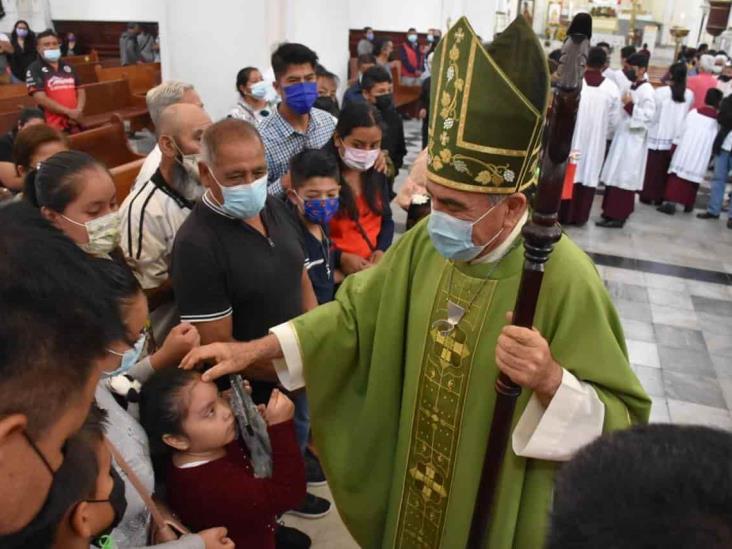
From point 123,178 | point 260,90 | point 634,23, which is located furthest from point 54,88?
point 634,23

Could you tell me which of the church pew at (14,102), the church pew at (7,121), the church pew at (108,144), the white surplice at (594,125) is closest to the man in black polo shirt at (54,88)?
the church pew at (14,102)

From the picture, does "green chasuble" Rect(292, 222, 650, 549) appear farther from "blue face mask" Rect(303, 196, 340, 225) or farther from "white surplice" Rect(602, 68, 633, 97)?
"white surplice" Rect(602, 68, 633, 97)

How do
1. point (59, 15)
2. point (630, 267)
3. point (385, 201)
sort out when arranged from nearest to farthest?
point (385, 201) → point (630, 267) → point (59, 15)

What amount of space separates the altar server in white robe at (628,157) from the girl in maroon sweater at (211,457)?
252 inches

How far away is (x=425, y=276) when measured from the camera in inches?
74.0

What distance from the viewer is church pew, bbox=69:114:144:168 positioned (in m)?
4.47

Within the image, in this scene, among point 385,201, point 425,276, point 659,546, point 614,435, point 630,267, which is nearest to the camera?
point 659,546

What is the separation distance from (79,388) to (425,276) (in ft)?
3.84

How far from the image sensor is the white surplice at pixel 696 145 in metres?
7.70

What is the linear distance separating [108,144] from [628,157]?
5521 millimetres

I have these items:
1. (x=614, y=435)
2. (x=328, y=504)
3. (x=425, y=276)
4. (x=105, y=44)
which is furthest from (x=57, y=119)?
(x=105, y=44)

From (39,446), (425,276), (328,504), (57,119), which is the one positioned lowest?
(328,504)

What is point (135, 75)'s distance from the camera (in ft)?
31.8

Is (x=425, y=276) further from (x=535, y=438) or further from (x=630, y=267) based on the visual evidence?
(x=630, y=267)
